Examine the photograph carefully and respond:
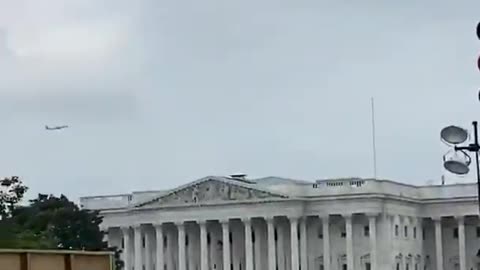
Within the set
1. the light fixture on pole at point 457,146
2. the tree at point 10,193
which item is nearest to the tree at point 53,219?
the tree at point 10,193

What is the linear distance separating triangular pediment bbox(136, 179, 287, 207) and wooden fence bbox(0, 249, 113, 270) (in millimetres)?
127950

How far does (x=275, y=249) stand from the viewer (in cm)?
15375

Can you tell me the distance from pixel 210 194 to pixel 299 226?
32.0 ft

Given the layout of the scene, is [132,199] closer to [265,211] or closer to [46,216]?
[265,211]

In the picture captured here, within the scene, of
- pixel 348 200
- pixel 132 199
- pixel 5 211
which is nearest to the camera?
pixel 5 211

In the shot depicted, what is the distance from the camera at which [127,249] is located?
16162cm

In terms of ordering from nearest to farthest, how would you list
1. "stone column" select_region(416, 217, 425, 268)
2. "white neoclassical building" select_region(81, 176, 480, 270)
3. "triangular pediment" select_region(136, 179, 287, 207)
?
1. "white neoclassical building" select_region(81, 176, 480, 270)
2. "triangular pediment" select_region(136, 179, 287, 207)
3. "stone column" select_region(416, 217, 425, 268)

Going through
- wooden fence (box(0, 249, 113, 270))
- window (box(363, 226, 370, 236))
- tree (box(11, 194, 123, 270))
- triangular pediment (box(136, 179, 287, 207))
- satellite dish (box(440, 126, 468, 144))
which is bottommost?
wooden fence (box(0, 249, 113, 270))

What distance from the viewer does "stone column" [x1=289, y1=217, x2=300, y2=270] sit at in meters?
151

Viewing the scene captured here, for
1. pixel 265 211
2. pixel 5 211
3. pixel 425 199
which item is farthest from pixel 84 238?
pixel 425 199

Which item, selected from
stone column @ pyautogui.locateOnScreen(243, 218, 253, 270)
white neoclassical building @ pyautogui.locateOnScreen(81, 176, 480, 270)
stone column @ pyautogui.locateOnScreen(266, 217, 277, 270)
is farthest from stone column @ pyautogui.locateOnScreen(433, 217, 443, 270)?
stone column @ pyautogui.locateOnScreen(243, 218, 253, 270)

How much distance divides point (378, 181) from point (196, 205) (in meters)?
18.1

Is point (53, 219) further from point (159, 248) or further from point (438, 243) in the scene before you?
point (438, 243)

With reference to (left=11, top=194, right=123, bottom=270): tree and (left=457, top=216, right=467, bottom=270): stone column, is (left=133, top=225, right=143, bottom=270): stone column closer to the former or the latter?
(left=11, top=194, right=123, bottom=270): tree
